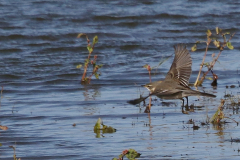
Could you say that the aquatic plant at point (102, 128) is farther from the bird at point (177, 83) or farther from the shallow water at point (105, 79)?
the bird at point (177, 83)

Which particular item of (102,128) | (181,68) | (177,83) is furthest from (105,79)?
(102,128)

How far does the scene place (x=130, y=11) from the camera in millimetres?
20125

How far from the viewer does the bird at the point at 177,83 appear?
320 inches

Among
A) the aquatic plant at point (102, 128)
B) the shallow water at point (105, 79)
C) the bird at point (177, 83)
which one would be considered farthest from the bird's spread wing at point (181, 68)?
the aquatic plant at point (102, 128)

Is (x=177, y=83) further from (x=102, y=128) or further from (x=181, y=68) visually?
(x=102, y=128)

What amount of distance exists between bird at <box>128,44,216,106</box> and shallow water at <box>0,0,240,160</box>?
0.27 metres

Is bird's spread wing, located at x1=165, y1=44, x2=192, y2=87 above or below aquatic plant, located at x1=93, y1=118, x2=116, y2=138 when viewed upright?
above

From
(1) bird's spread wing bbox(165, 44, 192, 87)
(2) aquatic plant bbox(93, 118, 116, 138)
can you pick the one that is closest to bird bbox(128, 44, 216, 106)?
(1) bird's spread wing bbox(165, 44, 192, 87)

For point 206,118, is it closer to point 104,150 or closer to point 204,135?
point 204,135

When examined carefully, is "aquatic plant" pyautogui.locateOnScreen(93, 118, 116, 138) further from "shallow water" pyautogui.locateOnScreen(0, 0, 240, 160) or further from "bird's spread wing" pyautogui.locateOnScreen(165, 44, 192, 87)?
"bird's spread wing" pyautogui.locateOnScreen(165, 44, 192, 87)

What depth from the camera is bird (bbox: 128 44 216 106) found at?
8.12 meters

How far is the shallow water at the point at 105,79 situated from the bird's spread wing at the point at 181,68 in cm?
40

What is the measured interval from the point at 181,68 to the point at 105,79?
2610 millimetres

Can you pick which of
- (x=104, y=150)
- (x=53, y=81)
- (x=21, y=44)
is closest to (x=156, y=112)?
(x=104, y=150)
